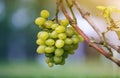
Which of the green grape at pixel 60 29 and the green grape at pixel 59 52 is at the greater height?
the green grape at pixel 60 29

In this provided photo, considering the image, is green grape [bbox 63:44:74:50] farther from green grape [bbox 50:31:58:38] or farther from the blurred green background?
the blurred green background

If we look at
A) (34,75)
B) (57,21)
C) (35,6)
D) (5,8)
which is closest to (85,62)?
(34,75)

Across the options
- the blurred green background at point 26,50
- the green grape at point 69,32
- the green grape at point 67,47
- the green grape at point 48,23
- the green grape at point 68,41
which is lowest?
the green grape at point 67,47

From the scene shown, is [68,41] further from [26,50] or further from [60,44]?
[26,50]

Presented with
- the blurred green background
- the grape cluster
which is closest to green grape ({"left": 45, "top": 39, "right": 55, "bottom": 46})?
the grape cluster

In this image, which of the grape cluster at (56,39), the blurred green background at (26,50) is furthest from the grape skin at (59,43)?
the blurred green background at (26,50)

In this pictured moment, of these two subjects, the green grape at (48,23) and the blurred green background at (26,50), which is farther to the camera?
the blurred green background at (26,50)

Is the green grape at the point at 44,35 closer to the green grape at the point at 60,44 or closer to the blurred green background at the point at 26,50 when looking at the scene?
the green grape at the point at 60,44
